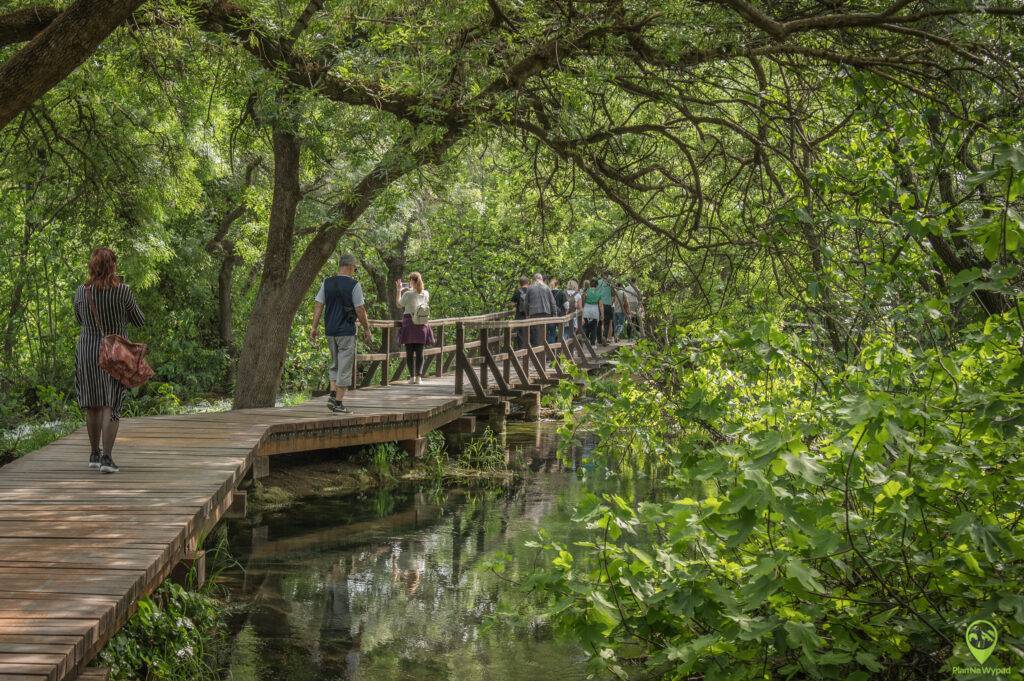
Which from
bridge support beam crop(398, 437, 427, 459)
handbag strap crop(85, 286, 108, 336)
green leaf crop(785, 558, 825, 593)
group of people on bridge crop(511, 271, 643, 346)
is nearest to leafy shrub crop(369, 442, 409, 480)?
bridge support beam crop(398, 437, 427, 459)

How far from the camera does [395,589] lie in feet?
32.0

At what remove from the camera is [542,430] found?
20750 millimetres

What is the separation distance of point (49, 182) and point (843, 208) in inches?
369

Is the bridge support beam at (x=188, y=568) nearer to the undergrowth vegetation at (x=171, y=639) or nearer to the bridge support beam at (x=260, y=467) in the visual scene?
the undergrowth vegetation at (x=171, y=639)

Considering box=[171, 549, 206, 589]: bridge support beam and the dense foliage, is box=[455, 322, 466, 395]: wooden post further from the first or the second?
box=[171, 549, 206, 589]: bridge support beam

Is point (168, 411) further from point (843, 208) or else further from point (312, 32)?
point (843, 208)

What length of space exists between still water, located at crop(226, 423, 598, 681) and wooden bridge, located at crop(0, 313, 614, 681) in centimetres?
91

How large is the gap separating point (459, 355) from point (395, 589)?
6358 mm

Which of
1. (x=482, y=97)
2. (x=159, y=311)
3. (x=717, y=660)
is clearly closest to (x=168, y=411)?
(x=159, y=311)

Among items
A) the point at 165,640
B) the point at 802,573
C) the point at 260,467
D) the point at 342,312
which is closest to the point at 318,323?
the point at 342,312

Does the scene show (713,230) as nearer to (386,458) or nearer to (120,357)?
(120,357)

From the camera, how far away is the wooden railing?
15.8 metres

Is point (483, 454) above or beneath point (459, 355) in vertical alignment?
beneath

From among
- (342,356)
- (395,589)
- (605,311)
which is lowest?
(395,589)
